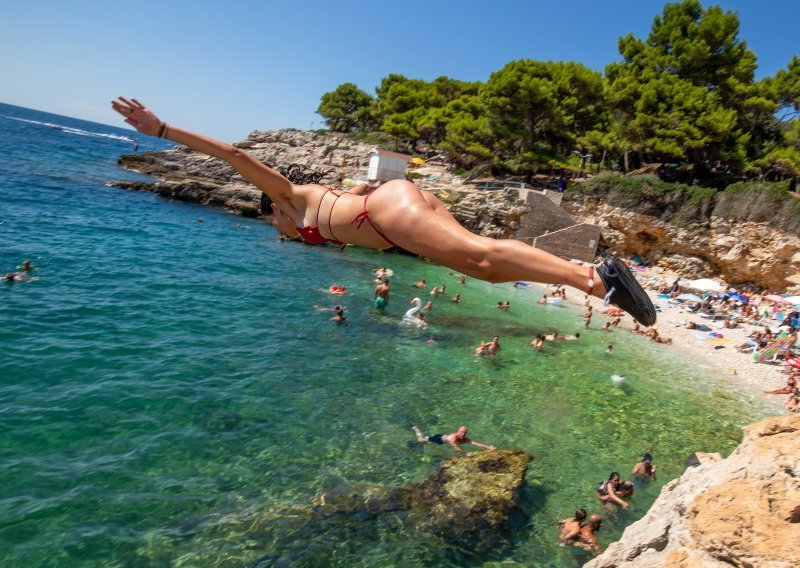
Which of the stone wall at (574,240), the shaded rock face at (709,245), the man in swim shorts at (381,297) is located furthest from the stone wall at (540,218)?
the man in swim shorts at (381,297)

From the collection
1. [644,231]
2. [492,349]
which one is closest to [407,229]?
A: [492,349]

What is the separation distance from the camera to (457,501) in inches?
286

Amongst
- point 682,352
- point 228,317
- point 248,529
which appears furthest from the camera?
point 682,352

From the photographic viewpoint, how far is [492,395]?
481 inches

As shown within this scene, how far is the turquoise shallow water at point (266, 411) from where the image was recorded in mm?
6203

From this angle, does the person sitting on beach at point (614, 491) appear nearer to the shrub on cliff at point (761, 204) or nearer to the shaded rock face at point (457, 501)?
the shaded rock face at point (457, 501)

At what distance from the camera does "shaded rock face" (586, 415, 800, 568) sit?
232 centimetres

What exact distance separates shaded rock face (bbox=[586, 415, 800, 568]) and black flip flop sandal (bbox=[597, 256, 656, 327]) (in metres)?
1.05

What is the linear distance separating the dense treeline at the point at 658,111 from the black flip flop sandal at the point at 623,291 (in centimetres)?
3540

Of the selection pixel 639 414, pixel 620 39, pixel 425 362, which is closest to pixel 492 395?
pixel 425 362

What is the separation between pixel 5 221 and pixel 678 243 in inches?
1586

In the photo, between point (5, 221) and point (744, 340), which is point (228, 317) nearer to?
point (5, 221)

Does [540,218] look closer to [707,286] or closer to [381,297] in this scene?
[707,286]

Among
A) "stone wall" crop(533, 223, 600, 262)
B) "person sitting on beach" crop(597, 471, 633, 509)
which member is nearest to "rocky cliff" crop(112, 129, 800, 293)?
"stone wall" crop(533, 223, 600, 262)
